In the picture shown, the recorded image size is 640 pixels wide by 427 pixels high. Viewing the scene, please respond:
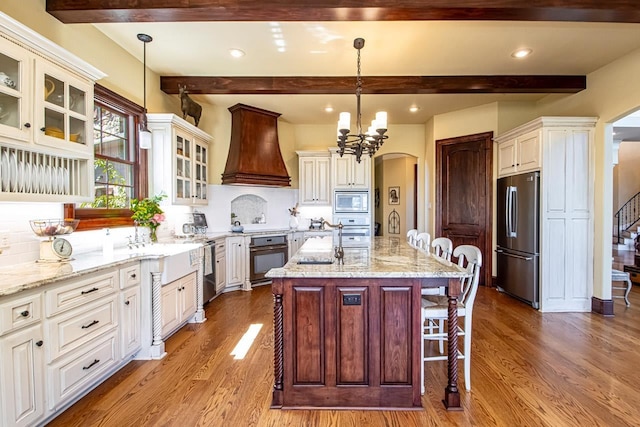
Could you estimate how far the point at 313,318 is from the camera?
6.97 ft

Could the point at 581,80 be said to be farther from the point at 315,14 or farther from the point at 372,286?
the point at 372,286

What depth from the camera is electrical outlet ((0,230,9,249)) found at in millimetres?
2200

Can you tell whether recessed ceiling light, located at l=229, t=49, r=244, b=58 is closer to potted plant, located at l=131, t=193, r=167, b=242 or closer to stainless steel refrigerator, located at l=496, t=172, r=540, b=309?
potted plant, located at l=131, t=193, r=167, b=242

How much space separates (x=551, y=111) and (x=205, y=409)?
5.82 metres

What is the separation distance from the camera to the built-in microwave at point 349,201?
6.20 meters

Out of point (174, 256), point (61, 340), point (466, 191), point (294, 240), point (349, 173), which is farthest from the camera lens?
point (349, 173)

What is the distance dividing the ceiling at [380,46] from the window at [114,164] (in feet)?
2.26

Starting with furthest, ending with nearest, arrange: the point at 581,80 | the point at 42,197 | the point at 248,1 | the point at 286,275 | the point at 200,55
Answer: the point at 581,80
the point at 200,55
the point at 248,1
the point at 42,197
the point at 286,275

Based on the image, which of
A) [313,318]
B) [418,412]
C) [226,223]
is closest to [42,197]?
[313,318]

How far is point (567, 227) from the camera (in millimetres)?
4082

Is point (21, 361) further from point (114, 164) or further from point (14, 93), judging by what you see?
point (114, 164)

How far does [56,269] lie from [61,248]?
14.6 inches

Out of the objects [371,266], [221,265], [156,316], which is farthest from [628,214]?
[156,316]

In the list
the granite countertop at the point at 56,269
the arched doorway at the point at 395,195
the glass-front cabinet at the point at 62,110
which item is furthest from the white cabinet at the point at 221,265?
the arched doorway at the point at 395,195
